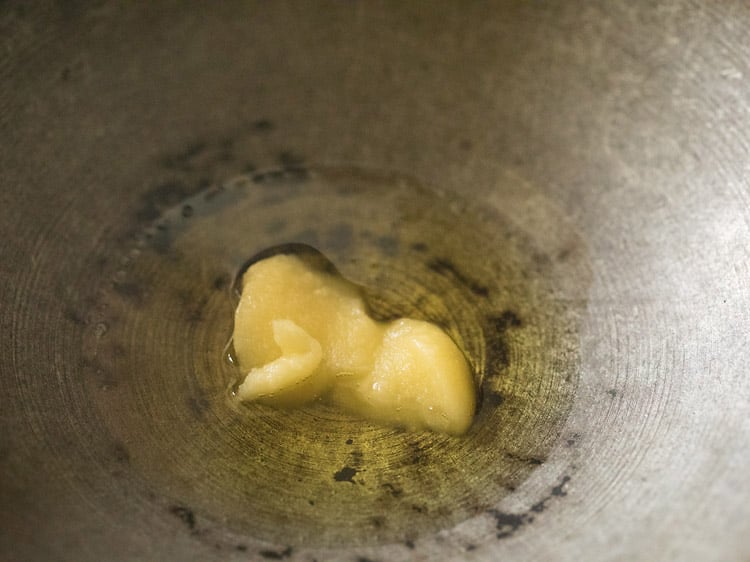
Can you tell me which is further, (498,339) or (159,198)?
(159,198)

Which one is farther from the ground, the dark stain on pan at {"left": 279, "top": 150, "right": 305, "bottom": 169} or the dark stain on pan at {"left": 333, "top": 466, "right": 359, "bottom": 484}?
the dark stain on pan at {"left": 279, "top": 150, "right": 305, "bottom": 169}

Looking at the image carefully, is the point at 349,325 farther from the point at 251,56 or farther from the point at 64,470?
the point at 251,56

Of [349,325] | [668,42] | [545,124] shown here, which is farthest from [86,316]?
[668,42]

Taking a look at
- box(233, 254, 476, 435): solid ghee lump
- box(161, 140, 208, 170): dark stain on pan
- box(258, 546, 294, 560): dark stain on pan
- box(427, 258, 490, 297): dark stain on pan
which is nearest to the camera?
box(258, 546, 294, 560): dark stain on pan

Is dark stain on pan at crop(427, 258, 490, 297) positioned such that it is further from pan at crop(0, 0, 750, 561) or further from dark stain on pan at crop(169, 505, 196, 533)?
dark stain on pan at crop(169, 505, 196, 533)

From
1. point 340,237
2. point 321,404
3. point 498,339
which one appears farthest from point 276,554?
point 340,237

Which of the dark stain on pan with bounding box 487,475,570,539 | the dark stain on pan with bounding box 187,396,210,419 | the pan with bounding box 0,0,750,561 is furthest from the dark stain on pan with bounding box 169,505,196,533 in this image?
the dark stain on pan with bounding box 487,475,570,539

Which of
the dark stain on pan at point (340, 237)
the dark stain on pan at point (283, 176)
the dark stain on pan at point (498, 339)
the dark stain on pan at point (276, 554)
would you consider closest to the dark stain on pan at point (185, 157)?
the dark stain on pan at point (283, 176)

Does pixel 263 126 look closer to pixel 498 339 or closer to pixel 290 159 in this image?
pixel 290 159
